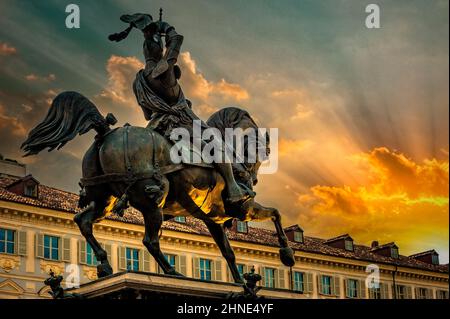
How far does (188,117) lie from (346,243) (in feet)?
190

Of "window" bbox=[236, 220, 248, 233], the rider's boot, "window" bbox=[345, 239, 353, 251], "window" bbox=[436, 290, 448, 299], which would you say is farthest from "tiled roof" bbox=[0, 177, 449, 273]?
the rider's boot

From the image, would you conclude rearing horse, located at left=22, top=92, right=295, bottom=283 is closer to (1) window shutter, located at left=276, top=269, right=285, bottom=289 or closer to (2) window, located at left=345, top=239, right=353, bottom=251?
(1) window shutter, located at left=276, top=269, right=285, bottom=289

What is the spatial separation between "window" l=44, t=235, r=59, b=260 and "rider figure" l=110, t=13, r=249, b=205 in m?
38.9

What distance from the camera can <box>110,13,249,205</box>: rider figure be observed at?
22.4 m

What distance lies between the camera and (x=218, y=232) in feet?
76.4

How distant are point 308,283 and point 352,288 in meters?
4.46

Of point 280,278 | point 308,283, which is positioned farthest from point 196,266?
point 308,283

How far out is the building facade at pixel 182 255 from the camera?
59719 mm

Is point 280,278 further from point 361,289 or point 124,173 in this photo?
point 124,173

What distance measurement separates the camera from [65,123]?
21625 mm

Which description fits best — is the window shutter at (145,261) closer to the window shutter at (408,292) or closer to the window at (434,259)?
the window shutter at (408,292)
